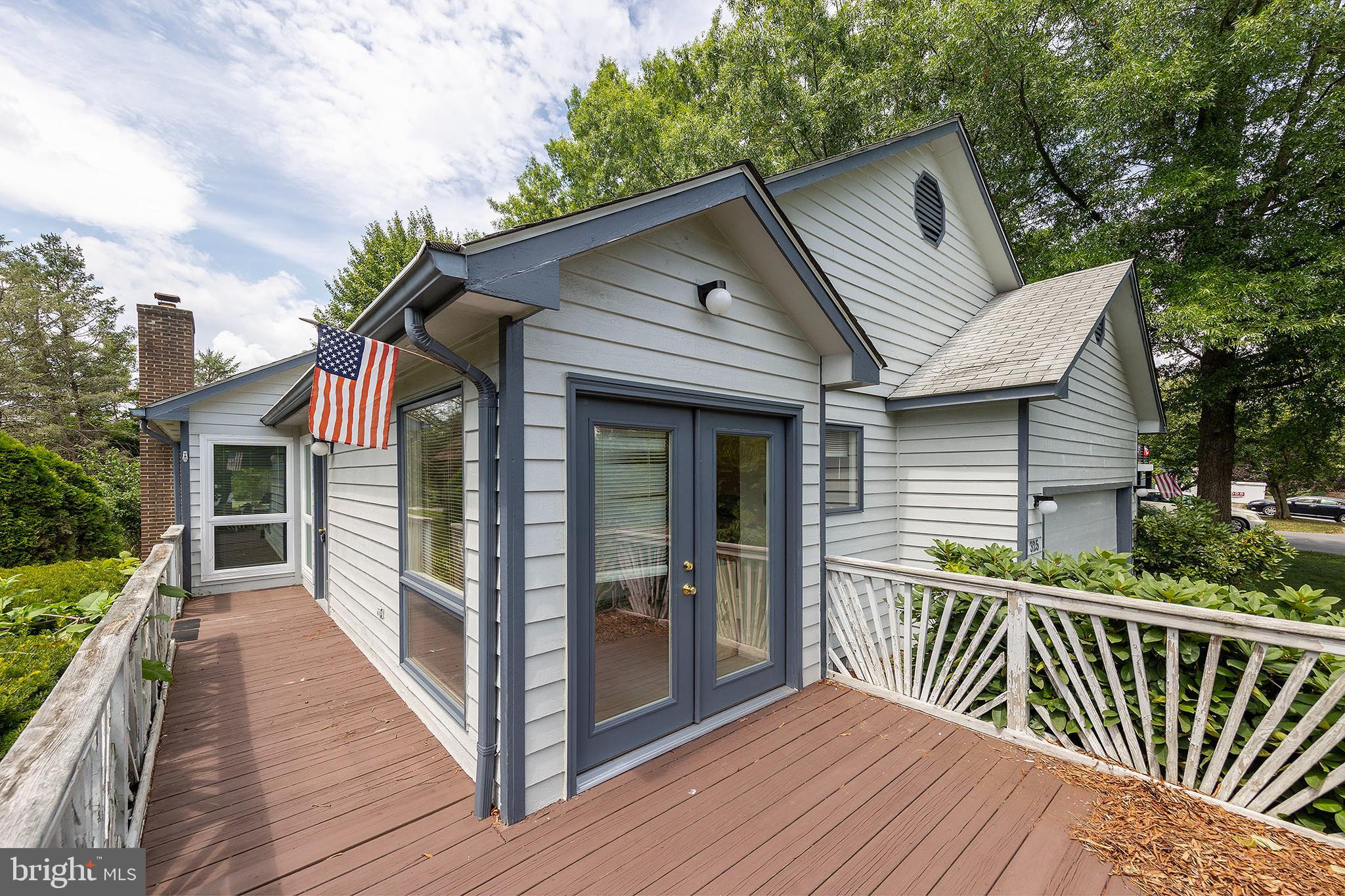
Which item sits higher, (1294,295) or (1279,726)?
(1294,295)

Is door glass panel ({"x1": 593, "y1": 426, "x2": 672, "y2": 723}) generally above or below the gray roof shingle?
below

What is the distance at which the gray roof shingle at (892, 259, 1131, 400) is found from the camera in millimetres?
5172

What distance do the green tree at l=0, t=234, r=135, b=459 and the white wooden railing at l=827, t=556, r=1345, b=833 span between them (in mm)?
27602

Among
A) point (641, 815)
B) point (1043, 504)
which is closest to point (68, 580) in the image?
point (641, 815)

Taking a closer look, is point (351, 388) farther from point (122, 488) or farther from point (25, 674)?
point (122, 488)

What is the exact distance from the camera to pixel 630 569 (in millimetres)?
3225

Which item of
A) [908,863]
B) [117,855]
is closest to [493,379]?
[117,855]

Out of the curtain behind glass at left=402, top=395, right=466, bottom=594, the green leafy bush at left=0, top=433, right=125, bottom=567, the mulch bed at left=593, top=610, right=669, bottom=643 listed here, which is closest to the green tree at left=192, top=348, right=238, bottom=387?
the green leafy bush at left=0, top=433, right=125, bottom=567

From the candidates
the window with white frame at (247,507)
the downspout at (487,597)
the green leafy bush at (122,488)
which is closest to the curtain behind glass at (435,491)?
the downspout at (487,597)

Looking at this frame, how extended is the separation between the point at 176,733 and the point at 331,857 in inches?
82.8

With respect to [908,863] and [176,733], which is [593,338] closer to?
[908,863]

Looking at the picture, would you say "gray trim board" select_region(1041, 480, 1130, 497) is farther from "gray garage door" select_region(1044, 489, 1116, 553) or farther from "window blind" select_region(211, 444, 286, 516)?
"window blind" select_region(211, 444, 286, 516)

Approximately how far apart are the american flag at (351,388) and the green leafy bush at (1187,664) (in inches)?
155

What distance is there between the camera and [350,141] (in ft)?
22.5
